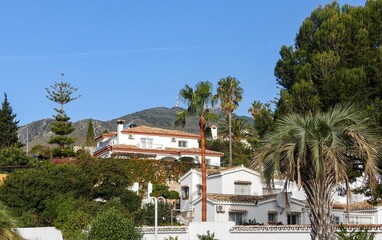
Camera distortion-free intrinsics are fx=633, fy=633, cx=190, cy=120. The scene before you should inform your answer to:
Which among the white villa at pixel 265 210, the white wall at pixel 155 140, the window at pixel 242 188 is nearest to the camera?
the white villa at pixel 265 210

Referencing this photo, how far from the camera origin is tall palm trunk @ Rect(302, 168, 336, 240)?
2230cm

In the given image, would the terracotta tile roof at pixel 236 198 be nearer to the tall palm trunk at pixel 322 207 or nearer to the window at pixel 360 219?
the window at pixel 360 219

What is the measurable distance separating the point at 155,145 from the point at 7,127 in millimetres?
20441

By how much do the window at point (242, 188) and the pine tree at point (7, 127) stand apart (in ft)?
113

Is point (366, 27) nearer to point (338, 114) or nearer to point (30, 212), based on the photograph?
point (338, 114)

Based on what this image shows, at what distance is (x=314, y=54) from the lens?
32500mm

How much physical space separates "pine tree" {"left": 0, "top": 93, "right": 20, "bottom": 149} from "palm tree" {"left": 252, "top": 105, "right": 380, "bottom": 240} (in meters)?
61.5

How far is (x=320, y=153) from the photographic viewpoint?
71.6 ft

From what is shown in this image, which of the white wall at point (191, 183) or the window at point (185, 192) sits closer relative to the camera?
the white wall at point (191, 183)

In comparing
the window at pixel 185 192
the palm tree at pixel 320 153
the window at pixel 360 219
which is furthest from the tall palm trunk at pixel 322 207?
the window at pixel 185 192

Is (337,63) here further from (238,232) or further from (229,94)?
(229,94)

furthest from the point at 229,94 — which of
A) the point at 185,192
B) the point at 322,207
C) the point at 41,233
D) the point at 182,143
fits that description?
the point at 322,207

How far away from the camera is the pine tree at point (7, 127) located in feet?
264

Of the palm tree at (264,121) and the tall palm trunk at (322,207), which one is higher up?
the palm tree at (264,121)
